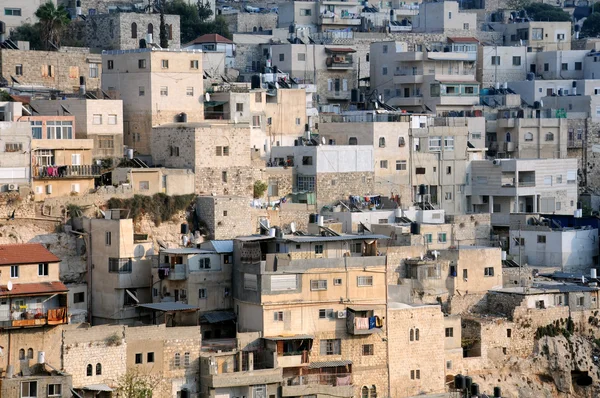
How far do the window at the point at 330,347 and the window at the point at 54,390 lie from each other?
7.93 meters

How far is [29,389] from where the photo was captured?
4341 cm

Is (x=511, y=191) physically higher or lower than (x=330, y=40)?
lower

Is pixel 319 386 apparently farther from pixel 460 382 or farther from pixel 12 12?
pixel 12 12

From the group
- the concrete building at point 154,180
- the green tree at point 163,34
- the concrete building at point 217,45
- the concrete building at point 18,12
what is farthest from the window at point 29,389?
the concrete building at point 18,12

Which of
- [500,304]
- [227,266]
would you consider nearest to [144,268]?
[227,266]

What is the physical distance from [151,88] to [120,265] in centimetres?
902

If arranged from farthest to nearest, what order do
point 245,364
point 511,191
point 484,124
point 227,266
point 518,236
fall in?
point 484,124 < point 511,191 < point 518,236 < point 227,266 < point 245,364

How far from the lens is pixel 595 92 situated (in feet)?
244

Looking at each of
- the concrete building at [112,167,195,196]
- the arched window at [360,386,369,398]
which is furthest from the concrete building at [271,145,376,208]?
the arched window at [360,386,369,398]

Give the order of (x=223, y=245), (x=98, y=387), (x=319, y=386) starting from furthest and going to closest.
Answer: (x=223, y=245) < (x=319, y=386) < (x=98, y=387)

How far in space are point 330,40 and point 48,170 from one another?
28088mm

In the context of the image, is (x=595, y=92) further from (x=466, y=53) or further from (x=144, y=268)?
(x=144, y=268)

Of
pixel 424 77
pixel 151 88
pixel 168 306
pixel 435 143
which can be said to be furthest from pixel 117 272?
pixel 424 77

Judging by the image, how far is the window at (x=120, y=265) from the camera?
49156 millimetres
